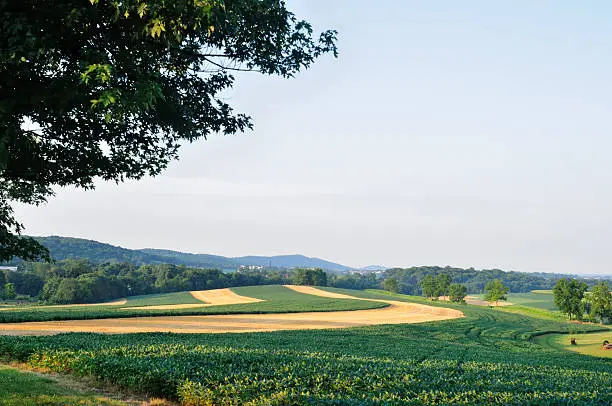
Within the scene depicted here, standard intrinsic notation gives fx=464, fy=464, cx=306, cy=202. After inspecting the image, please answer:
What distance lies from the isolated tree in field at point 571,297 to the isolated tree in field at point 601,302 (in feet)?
7.47

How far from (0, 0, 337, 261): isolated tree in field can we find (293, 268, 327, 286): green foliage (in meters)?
141

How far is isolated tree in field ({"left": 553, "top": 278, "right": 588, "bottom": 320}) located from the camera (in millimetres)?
100125

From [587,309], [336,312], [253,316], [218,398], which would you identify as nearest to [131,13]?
[218,398]

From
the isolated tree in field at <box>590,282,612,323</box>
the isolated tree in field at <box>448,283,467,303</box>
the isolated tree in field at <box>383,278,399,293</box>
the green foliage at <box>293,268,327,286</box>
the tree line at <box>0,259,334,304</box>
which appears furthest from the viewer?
the isolated tree in field at <box>383,278,399,293</box>

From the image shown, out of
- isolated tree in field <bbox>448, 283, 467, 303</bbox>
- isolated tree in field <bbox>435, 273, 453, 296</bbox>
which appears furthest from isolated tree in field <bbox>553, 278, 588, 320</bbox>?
isolated tree in field <bbox>435, 273, 453, 296</bbox>

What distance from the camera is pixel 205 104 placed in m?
14.7

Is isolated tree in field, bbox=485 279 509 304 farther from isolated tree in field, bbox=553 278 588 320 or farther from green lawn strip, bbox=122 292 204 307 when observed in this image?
green lawn strip, bbox=122 292 204 307

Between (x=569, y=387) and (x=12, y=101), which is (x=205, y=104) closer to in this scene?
(x=12, y=101)

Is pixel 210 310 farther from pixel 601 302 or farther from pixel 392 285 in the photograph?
pixel 392 285

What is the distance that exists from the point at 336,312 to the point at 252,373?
215 ft

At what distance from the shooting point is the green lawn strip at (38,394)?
12.5 metres

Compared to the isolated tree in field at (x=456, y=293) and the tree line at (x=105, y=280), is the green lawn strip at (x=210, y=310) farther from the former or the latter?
the isolated tree in field at (x=456, y=293)

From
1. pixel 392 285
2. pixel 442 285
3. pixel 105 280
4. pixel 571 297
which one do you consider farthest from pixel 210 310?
pixel 392 285

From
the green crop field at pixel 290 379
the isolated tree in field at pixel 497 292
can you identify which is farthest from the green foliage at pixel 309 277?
the green crop field at pixel 290 379
